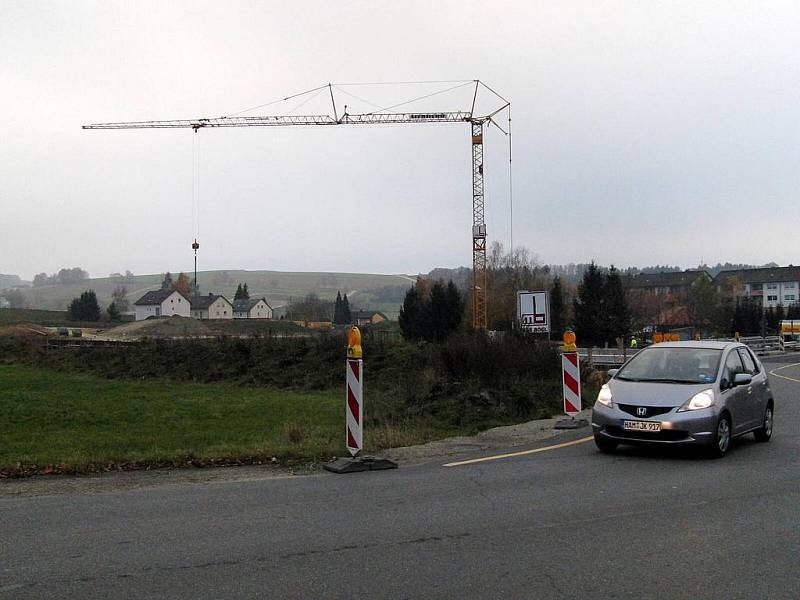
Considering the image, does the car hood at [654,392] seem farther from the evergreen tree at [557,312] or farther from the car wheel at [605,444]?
the evergreen tree at [557,312]

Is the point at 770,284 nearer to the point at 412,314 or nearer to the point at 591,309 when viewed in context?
the point at 591,309

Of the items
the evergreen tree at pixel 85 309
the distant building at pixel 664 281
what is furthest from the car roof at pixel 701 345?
the distant building at pixel 664 281

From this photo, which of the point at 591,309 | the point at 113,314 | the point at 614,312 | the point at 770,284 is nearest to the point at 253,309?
the point at 113,314

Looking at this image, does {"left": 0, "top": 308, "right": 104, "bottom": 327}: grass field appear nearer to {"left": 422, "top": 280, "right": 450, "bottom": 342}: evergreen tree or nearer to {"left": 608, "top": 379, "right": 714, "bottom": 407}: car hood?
{"left": 422, "top": 280, "right": 450, "bottom": 342}: evergreen tree

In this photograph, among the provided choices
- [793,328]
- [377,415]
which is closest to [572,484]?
[377,415]

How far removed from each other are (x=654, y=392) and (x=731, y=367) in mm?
1667

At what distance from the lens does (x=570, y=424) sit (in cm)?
1344

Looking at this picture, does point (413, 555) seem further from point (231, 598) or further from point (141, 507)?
point (141, 507)

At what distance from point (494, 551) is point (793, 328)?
74.0m

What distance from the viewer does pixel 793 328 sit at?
70.8 metres

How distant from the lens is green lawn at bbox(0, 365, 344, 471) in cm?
1062

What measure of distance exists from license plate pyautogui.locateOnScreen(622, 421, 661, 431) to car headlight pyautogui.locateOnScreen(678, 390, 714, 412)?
0.39m

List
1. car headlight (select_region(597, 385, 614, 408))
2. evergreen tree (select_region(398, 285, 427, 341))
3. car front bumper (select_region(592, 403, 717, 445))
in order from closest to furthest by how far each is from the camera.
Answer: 1. car front bumper (select_region(592, 403, 717, 445))
2. car headlight (select_region(597, 385, 614, 408))
3. evergreen tree (select_region(398, 285, 427, 341))

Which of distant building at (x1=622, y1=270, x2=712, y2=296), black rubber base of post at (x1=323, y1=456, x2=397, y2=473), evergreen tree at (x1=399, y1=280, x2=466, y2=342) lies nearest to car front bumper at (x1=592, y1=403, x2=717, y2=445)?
black rubber base of post at (x1=323, y1=456, x2=397, y2=473)
